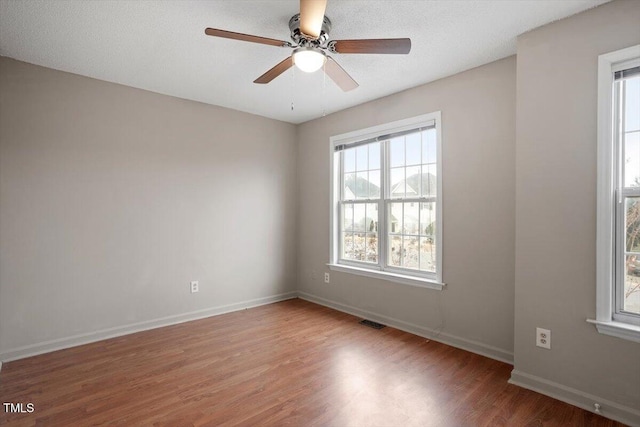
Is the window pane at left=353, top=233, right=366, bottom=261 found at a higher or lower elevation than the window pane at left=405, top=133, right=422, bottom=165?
lower

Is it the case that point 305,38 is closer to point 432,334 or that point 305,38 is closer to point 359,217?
point 359,217

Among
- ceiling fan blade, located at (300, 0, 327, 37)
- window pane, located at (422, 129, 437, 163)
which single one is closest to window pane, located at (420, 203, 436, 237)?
window pane, located at (422, 129, 437, 163)

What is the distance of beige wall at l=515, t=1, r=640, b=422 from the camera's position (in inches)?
78.7

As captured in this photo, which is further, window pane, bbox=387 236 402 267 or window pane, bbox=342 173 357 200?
window pane, bbox=342 173 357 200

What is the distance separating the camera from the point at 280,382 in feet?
7.81

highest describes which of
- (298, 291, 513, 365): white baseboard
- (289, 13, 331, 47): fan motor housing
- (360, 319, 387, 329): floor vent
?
(289, 13, 331, 47): fan motor housing

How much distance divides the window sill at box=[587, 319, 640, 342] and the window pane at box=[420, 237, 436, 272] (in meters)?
1.36

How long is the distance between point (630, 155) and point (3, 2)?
160 inches

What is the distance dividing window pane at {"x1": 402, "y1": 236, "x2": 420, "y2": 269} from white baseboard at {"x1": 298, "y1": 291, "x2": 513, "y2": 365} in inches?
24.1

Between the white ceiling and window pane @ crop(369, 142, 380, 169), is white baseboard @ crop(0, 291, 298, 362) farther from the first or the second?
the white ceiling

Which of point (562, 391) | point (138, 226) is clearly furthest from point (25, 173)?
point (562, 391)

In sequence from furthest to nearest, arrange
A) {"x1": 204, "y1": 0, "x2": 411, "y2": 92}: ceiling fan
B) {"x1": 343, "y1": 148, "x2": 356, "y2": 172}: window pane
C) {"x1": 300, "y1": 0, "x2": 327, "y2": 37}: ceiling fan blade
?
{"x1": 343, "y1": 148, "x2": 356, "y2": 172}: window pane → {"x1": 204, "y1": 0, "x2": 411, "y2": 92}: ceiling fan → {"x1": 300, "y1": 0, "x2": 327, "y2": 37}: ceiling fan blade

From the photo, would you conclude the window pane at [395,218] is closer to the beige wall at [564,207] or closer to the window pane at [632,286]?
the beige wall at [564,207]

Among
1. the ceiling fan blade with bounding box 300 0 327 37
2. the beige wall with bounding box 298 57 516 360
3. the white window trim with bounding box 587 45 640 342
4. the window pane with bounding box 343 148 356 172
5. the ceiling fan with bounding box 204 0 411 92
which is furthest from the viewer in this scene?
the window pane with bounding box 343 148 356 172
